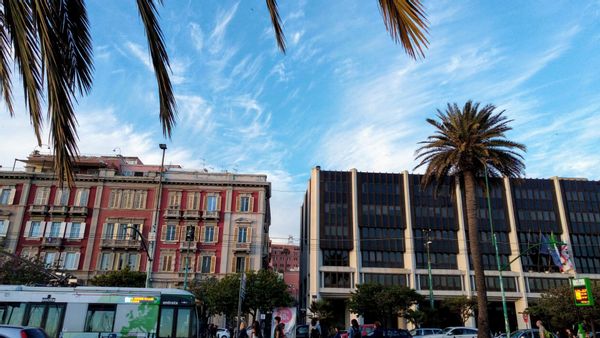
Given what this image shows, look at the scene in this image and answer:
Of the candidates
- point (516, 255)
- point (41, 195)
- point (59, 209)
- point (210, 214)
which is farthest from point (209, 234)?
point (516, 255)

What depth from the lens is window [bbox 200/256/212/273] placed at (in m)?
46.6

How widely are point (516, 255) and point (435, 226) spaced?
39.5ft

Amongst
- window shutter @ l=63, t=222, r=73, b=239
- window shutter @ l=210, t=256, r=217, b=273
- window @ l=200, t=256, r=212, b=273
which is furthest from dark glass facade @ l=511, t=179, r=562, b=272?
window shutter @ l=63, t=222, r=73, b=239

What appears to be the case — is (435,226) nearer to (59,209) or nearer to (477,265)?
(477,265)

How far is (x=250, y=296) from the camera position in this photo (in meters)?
40.2

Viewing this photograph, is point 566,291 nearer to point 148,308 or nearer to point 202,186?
point 148,308

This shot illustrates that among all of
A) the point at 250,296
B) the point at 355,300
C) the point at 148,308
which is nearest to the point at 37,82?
the point at 148,308

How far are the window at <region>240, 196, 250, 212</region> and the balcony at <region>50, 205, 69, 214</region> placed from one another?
1921 centimetres

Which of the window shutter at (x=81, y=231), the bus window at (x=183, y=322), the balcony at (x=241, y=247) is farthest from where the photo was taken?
the balcony at (x=241, y=247)

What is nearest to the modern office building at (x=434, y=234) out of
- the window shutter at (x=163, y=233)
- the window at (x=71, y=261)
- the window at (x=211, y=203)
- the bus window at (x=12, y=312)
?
the window at (x=211, y=203)

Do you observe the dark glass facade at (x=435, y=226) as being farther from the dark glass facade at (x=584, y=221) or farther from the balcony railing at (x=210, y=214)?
the balcony railing at (x=210, y=214)

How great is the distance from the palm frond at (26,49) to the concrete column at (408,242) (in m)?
57.2

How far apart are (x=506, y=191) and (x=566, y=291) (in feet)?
95.8

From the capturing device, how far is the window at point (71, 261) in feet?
150
